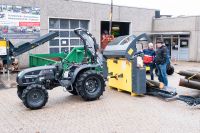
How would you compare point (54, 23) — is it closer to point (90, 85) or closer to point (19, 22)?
point (19, 22)

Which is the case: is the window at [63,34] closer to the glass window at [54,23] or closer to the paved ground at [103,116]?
the glass window at [54,23]

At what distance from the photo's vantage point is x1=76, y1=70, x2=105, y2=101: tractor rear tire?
8.72 m

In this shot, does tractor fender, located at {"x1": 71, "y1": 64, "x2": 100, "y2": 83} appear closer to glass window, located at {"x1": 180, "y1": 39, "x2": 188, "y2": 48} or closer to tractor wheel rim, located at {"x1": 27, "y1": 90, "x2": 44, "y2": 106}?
tractor wheel rim, located at {"x1": 27, "y1": 90, "x2": 44, "y2": 106}

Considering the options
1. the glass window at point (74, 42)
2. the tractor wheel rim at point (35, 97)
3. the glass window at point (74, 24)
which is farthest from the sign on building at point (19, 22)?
the tractor wheel rim at point (35, 97)

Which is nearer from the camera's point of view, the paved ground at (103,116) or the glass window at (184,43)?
the paved ground at (103,116)

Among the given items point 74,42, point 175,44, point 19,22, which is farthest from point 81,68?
point 175,44

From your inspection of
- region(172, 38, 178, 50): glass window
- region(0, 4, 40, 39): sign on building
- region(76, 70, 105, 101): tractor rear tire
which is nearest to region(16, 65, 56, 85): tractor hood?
region(76, 70, 105, 101): tractor rear tire

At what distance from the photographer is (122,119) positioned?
7160 millimetres

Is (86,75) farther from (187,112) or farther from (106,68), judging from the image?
(187,112)

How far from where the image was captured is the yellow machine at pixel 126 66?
369 inches

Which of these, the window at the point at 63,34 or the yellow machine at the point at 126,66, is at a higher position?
the window at the point at 63,34

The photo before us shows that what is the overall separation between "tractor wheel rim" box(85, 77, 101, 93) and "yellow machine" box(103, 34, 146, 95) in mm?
1132

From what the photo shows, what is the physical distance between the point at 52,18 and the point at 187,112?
13.5 meters

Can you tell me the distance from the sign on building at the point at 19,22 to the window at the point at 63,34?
127 cm
